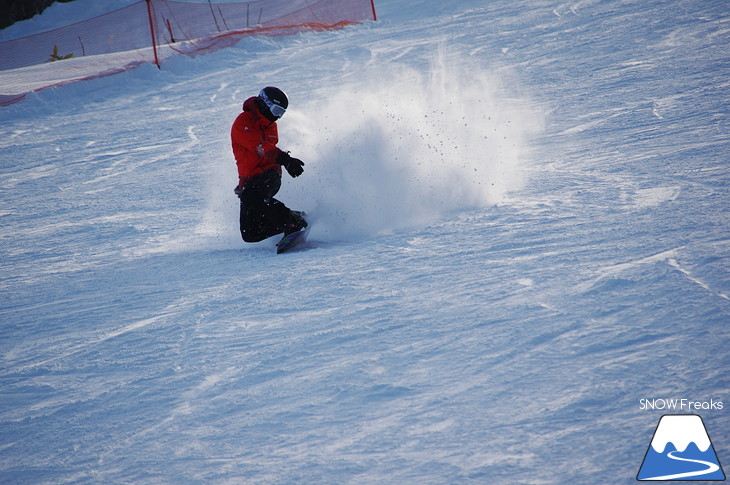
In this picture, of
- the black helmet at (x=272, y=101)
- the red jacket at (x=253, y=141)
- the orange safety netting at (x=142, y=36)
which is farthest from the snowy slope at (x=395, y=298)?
the orange safety netting at (x=142, y=36)

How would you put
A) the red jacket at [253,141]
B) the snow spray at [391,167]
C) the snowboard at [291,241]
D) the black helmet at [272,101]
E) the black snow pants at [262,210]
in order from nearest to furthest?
1. the black helmet at [272,101]
2. the red jacket at [253,141]
3. the black snow pants at [262,210]
4. the snowboard at [291,241]
5. the snow spray at [391,167]

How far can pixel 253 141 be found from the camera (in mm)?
5469

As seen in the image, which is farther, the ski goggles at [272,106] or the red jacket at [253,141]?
the red jacket at [253,141]

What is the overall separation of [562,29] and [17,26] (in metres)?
26.2

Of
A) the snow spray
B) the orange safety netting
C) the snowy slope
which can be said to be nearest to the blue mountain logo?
the snowy slope

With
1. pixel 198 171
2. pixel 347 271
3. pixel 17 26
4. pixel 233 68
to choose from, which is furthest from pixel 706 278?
pixel 17 26

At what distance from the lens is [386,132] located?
6.55 meters

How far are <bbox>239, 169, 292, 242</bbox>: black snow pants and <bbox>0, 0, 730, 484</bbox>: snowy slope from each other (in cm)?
26

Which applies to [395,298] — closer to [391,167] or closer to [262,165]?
[262,165]

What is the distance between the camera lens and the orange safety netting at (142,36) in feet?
55.5

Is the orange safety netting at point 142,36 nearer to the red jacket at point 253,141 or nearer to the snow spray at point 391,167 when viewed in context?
the snow spray at point 391,167

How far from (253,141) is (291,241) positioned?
0.97 m

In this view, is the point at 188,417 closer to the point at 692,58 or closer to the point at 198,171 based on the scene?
the point at 198,171

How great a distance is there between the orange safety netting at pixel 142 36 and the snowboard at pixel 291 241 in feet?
40.3
